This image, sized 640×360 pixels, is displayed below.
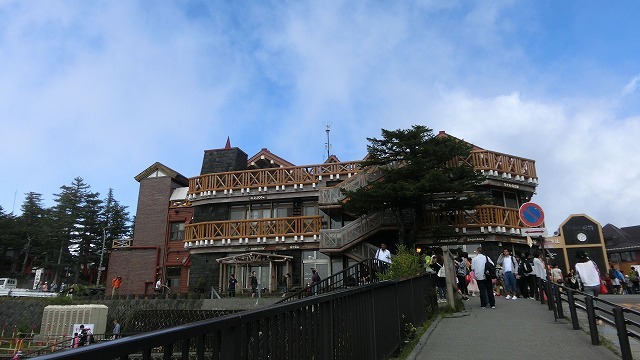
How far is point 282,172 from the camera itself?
27.7m

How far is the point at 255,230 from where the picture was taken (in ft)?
88.0

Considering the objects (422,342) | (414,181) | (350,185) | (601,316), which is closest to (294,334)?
(422,342)

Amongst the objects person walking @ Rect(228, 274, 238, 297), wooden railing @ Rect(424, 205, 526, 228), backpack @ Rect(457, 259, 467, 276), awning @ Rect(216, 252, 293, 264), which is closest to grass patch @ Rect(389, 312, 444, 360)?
backpack @ Rect(457, 259, 467, 276)

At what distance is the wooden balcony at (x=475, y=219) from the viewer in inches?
883

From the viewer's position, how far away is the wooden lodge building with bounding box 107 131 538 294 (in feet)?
74.2

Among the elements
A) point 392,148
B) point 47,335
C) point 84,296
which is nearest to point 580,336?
point 392,148

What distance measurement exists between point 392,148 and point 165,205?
22788 millimetres

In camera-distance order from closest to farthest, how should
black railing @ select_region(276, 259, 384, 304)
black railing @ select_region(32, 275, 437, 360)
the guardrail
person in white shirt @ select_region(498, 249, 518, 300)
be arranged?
black railing @ select_region(32, 275, 437, 360) → black railing @ select_region(276, 259, 384, 304) → person in white shirt @ select_region(498, 249, 518, 300) → the guardrail

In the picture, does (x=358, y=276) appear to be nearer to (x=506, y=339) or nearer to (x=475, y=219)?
(x=506, y=339)

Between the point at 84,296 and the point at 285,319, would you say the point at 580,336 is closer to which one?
the point at 285,319

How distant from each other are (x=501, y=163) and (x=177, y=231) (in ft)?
84.3

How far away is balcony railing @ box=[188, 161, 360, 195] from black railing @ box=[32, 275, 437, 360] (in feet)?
63.8

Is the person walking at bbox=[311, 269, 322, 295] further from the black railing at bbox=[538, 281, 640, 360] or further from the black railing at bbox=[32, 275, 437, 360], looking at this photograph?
the black railing at bbox=[538, 281, 640, 360]

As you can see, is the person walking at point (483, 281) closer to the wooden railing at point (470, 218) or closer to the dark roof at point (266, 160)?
the wooden railing at point (470, 218)
